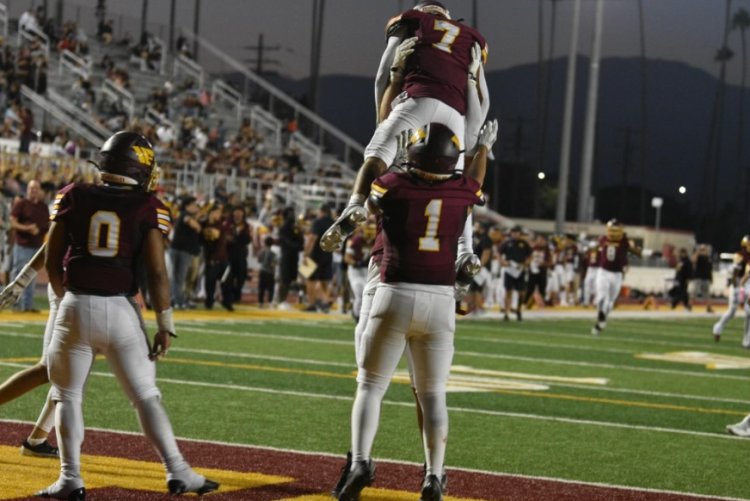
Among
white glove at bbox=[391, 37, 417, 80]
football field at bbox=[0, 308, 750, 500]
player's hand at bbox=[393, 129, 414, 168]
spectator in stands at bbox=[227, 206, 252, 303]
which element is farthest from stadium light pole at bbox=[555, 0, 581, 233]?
player's hand at bbox=[393, 129, 414, 168]

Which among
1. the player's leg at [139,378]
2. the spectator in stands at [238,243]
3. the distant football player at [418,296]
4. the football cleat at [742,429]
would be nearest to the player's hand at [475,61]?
the distant football player at [418,296]

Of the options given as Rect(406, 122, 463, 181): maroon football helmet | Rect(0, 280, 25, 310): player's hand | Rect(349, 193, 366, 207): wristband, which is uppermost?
Rect(406, 122, 463, 181): maroon football helmet

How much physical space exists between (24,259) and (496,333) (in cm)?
694

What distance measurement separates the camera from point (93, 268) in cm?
641

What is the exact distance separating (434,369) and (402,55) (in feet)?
5.73

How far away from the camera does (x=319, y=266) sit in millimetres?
23047

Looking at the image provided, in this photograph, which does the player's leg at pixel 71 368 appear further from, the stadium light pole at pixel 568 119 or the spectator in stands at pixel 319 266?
the stadium light pole at pixel 568 119

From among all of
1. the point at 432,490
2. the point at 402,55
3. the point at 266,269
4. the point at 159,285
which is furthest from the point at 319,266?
the point at 432,490

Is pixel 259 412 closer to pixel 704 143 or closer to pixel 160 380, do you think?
pixel 160 380

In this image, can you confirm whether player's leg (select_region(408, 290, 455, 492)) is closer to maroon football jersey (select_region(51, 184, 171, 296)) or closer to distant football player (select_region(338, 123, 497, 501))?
distant football player (select_region(338, 123, 497, 501))

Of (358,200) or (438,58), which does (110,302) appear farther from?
(438,58)

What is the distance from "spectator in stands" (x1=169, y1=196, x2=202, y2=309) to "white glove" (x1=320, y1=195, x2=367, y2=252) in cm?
1485

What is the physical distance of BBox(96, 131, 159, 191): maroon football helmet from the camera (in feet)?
21.3

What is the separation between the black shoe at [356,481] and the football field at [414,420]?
31 cm
